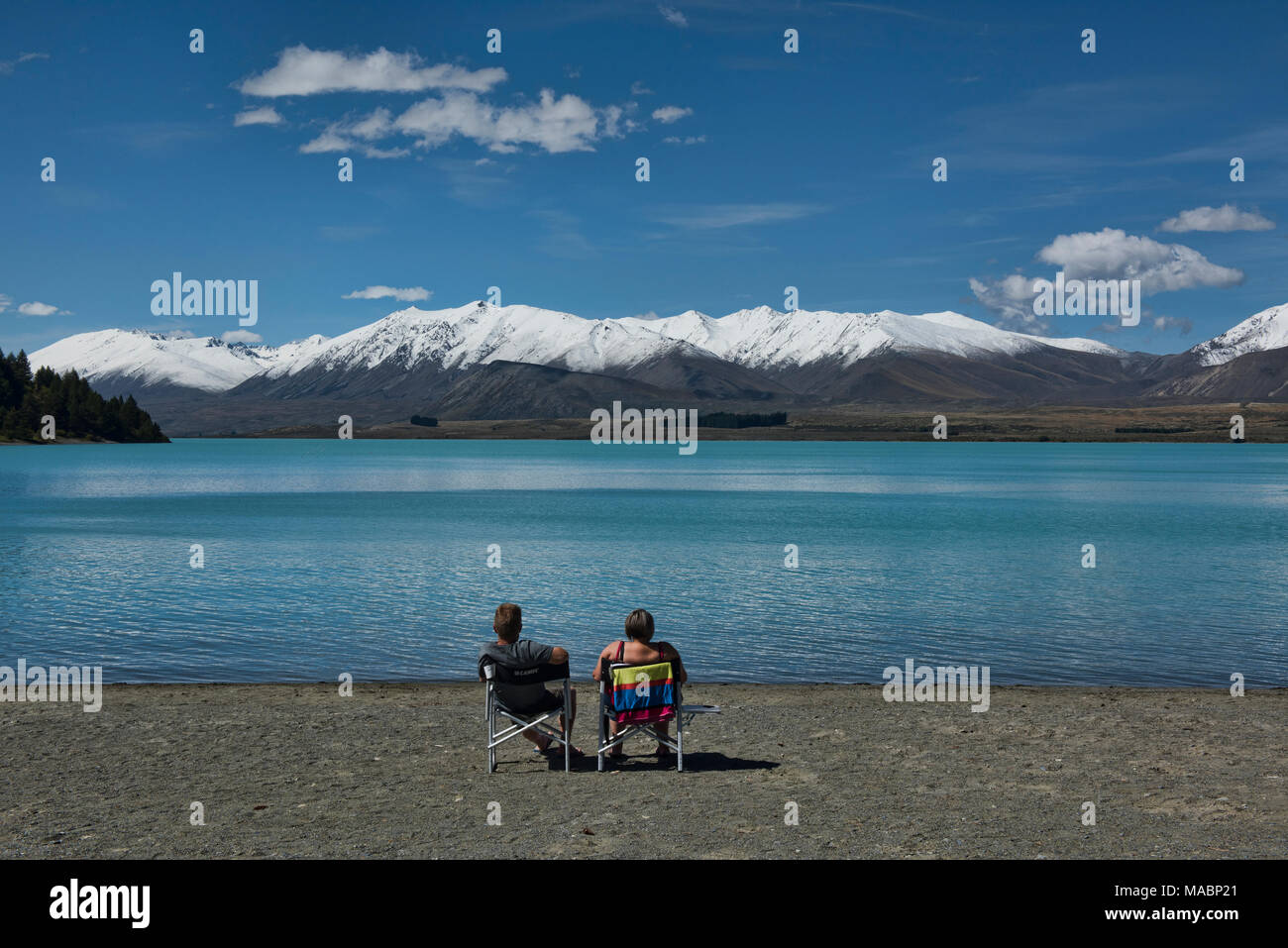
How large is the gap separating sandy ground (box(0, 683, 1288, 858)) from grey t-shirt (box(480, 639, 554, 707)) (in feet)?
3.32

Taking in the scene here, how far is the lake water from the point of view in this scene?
25.8 metres

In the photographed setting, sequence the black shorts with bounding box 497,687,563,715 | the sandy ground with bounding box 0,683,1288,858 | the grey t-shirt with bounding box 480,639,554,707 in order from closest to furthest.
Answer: the sandy ground with bounding box 0,683,1288,858, the grey t-shirt with bounding box 480,639,554,707, the black shorts with bounding box 497,687,563,715

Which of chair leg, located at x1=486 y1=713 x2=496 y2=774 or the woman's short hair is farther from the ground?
the woman's short hair

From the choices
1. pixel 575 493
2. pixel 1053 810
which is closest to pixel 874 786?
pixel 1053 810

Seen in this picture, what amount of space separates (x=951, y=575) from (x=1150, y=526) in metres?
29.5

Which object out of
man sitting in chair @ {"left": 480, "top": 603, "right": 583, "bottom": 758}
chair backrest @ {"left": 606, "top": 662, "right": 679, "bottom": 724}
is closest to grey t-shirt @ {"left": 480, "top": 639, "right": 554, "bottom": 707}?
man sitting in chair @ {"left": 480, "top": 603, "right": 583, "bottom": 758}

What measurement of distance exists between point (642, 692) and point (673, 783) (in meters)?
1.17

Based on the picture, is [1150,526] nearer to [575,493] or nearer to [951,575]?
[951,575]

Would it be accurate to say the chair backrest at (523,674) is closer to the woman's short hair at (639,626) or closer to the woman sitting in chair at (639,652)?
the woman sitting in chair at (639,652)

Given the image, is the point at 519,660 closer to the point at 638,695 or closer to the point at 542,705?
the point at 542,705

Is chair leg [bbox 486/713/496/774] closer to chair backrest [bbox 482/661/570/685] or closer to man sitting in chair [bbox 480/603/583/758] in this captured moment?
man sitting in chair [bbox 480/603/583/758]

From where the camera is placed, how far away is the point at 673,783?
A: 45.0ft

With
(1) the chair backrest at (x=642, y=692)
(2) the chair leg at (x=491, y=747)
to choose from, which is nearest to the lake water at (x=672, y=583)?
Result: (1) the chair backrest at (x=642, y=692)

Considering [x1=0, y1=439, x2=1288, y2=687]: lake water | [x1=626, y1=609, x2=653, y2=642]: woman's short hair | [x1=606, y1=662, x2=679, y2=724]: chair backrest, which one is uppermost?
[x1=626, y1=609, x2=653, y2=642]: woman's short hair
